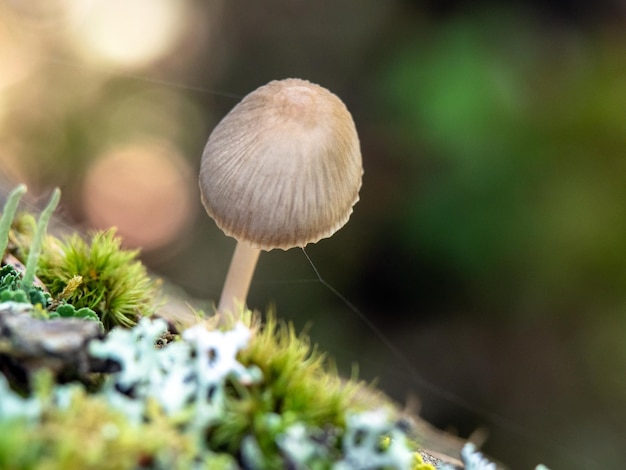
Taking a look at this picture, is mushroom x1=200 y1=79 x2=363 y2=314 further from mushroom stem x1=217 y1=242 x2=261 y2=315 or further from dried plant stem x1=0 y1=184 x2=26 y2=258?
dried plant stem x1=0 y1=184 x2=26 y2=258

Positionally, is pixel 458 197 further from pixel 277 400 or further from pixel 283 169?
pixel 277 400

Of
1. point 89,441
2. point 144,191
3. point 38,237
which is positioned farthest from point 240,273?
point 144,191

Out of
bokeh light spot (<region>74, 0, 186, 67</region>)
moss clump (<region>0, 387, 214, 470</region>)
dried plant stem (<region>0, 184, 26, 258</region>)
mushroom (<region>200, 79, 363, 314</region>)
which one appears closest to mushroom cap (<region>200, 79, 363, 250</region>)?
mushroom (<region>200, 79, 363, 314</region>)

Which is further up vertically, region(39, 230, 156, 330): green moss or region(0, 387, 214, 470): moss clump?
region(0, 387, 214, 470): moss clump

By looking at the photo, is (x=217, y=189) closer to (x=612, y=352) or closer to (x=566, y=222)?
(x=566, y=222)

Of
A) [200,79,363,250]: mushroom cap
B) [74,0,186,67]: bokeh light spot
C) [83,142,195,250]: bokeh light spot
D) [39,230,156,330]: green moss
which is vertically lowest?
[83,142,195,250]: bokeh light spot

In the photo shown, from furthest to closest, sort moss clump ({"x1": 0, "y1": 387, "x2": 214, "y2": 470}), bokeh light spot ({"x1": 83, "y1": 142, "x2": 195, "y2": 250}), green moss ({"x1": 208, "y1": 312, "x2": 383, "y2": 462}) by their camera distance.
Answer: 1. bokeh light spot ({"x1": 83, "y1": 142, "x2": 195, "y2": 250})
2. green moss ({"x1": 208, "y1": 312, "x2": 383, "y2": 462})
3. moss clump ({"x1": 0, "y1": 387, "x2": 214, "y2": 470})
